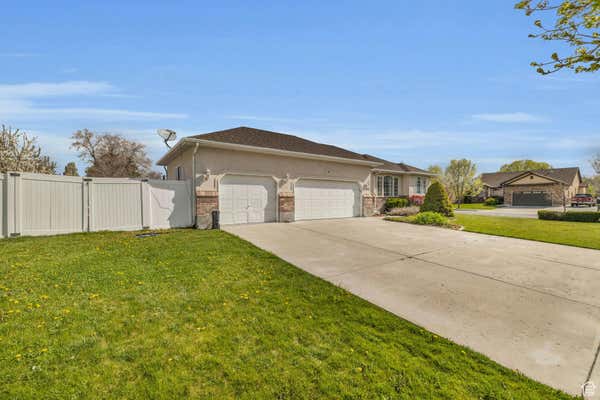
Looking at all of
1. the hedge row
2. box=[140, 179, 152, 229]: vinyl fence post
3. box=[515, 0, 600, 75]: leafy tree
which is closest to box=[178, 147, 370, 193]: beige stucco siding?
box=[140, 179, 152, 229]: vinyl fence post

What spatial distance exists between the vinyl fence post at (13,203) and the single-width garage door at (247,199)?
626 cm

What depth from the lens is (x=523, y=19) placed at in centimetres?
384

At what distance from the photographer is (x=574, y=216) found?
15.3 meters

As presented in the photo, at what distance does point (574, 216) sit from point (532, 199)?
25101 millimetres

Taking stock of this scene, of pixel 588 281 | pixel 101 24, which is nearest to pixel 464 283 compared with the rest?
pixel 588 281

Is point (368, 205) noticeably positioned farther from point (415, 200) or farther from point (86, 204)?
point (86, 204)

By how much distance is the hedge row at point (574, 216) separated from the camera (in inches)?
577

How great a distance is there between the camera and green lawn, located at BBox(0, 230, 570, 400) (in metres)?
2.16

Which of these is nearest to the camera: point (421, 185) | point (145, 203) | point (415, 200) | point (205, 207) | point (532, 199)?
point (145, 203)

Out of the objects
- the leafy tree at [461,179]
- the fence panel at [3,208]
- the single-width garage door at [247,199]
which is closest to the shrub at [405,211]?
the single-width garage door at [247,199]

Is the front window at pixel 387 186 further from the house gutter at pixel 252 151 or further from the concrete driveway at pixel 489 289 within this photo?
the concrete driveway at pixel 489 289

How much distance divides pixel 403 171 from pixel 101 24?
1892 centimetres

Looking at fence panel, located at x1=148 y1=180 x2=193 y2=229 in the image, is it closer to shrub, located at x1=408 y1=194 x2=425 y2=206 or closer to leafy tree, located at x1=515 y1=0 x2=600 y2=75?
leafy tree, located at x1=515 y1=0 x2=600 y2=75

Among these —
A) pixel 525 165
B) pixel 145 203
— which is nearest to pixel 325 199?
pixel 145 203
